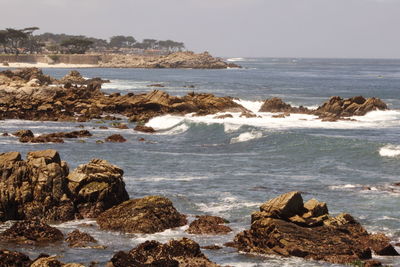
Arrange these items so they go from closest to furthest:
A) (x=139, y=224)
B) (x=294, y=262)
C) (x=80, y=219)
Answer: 1. (x=294, y=262)
2. (x=139, y=224)
3. (x=80, y=219)

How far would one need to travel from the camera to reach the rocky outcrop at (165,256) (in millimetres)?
18109

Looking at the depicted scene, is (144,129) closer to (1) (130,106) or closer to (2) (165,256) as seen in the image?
(1) (130,106)

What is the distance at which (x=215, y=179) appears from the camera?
33125 millimetres

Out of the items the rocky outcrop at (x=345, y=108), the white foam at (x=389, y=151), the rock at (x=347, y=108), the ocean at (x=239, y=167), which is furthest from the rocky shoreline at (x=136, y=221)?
the rock at (x=347, y=108)

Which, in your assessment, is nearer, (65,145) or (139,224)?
(139,224)

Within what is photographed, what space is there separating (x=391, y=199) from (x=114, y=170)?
11.9m

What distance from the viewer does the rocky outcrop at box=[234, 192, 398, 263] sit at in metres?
19.9

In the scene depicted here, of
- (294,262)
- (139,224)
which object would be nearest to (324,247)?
(294,262)

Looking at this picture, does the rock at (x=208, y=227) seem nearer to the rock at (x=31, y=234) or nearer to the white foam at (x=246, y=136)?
the rock at (x=31, y=234)

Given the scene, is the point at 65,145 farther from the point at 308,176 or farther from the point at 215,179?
the point at 308,176

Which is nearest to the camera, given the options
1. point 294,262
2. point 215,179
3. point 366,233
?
point 294,262

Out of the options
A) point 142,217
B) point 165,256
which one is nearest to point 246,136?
point 142,217

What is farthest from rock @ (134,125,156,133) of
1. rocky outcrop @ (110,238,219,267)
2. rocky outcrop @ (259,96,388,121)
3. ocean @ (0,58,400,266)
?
rocky outcrop @ (110,238,219,267)

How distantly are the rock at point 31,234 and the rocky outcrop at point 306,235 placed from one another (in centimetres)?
615
